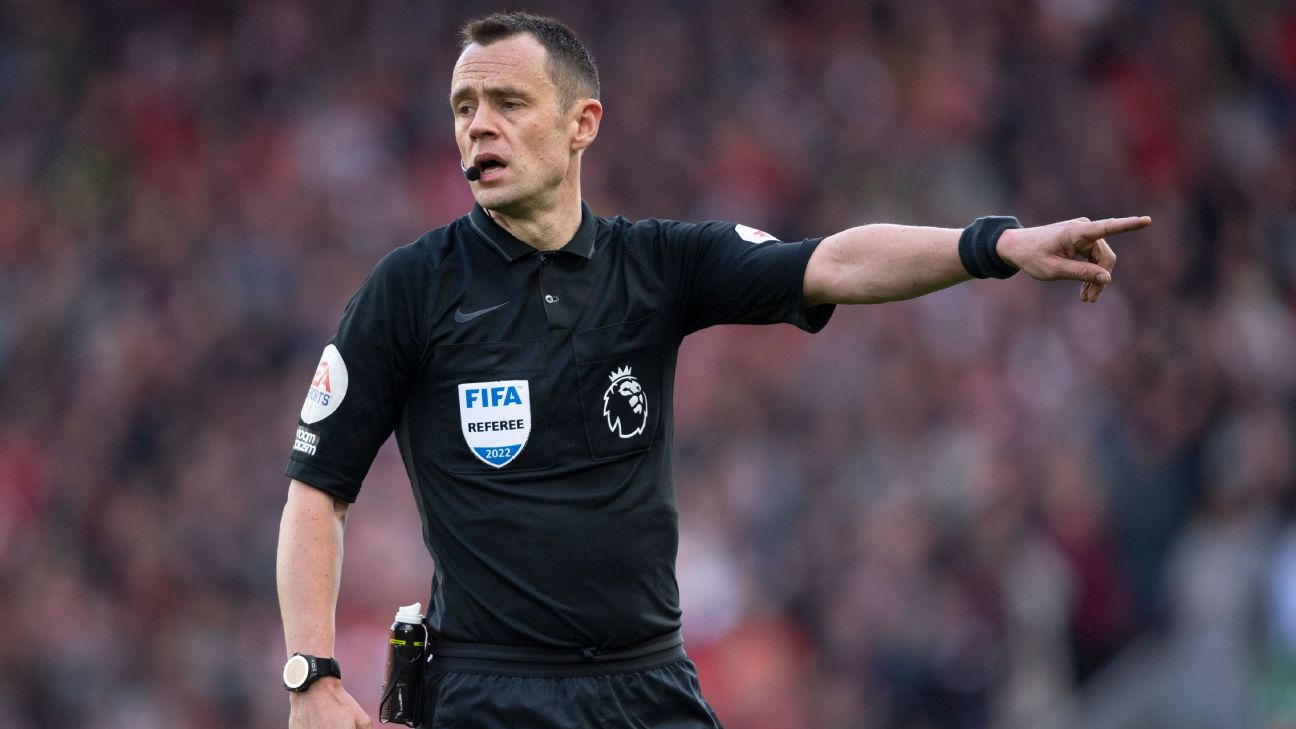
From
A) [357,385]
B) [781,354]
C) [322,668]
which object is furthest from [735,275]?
[781,354]

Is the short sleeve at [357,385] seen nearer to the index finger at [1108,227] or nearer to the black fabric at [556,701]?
the black fabric at [556,701]

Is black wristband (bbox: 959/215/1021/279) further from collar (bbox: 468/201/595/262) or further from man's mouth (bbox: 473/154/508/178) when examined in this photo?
man's mouth (bbox: 473/154/508/178)

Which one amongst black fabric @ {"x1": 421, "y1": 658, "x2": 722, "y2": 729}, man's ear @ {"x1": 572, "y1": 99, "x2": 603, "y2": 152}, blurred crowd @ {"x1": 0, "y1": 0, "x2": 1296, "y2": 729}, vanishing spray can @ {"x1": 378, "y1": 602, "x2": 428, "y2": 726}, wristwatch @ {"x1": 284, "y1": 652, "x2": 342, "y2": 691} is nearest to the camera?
wristwatch @ {"x1": 284, "y1": 652, "x2": 342, "y2": 691}

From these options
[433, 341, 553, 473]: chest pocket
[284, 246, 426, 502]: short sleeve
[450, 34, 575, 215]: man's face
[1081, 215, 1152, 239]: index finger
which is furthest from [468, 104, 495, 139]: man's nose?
[1081, 215, 1152, 239]: index finger

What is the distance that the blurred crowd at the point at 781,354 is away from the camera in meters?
8.66

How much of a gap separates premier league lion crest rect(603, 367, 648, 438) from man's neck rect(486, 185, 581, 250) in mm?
350

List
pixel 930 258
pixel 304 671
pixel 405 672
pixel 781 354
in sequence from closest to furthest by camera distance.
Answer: pixel 304 671, pixel 930 258, pixel 405 672, pixel 781 354

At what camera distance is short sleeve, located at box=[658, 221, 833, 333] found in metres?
4.27

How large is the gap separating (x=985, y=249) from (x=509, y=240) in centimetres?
110

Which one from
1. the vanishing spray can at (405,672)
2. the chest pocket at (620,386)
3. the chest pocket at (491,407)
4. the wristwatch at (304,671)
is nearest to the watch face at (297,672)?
the wristwatch at (304,671)

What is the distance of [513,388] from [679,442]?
254 inches

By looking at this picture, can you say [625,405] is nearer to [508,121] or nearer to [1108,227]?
[508,121]

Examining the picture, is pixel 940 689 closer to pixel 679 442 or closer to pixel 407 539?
pixel 679 442

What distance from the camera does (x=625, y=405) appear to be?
13.9 ft
